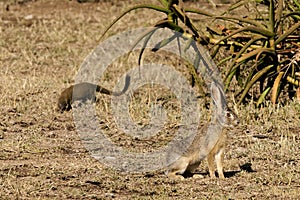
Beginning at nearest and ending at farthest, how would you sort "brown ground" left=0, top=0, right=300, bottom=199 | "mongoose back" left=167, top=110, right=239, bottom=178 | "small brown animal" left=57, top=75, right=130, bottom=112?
1. "brown ground" left=0, top=0, right=300, bottom=199
2. "mongoose back" left=167, top=110, right=239, bottom=178
3. "small brown animal" left=57, top=75, right=130, bottom=112

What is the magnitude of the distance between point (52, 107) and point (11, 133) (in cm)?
96

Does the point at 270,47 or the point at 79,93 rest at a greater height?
the point at 270,47

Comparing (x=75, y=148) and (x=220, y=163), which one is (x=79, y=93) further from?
(x=220, y=163)

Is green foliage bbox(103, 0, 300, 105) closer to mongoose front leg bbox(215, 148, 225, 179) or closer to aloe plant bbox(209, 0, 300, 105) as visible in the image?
aloe plant bbox(209, 0, 300, 105)

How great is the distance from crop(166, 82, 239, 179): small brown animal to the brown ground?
10 cm

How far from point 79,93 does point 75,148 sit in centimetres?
163

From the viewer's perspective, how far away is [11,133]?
6574 mm

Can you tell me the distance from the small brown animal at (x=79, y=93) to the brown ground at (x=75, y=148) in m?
0.11

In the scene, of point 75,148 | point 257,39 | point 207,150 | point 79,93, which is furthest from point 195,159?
point 79,93

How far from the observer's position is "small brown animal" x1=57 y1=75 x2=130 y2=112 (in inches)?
293

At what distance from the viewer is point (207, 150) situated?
529 centimetres

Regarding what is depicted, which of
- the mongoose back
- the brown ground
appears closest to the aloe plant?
the brown ground

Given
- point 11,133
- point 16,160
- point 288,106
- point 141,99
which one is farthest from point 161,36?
point 16,160

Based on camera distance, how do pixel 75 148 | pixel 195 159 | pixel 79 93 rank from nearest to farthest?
pixel 195 159 < pixel 75 148 < pixel 79 93
